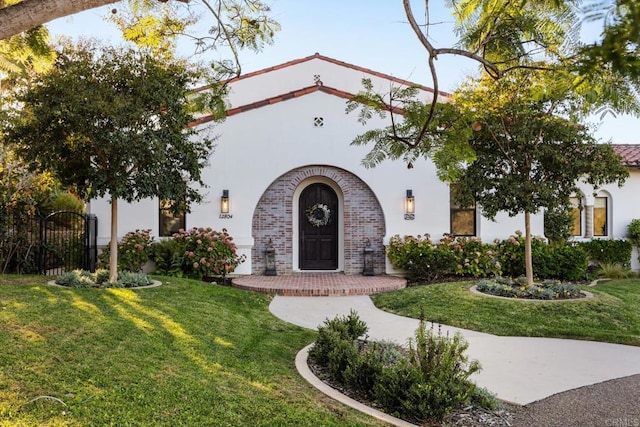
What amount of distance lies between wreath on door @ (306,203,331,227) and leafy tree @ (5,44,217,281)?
4960mm

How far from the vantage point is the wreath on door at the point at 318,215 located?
1358 centimetres

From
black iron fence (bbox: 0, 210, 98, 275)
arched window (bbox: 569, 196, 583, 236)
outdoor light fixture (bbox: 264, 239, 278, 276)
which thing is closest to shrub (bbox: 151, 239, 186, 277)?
black iron fence (bbox: 0, 210, 98, 275)

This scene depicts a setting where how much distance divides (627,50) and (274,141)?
11621mm

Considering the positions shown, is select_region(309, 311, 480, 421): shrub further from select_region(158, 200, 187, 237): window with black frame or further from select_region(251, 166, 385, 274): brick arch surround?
select_region(158, 200, 187, 237): window with black frame

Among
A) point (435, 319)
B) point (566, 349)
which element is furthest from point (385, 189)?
point (566, 349)

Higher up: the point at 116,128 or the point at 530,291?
the point at 116,128

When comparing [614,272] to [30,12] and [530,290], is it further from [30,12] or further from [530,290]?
[30,12]

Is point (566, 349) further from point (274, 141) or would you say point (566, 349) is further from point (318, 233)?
point (274, 141)

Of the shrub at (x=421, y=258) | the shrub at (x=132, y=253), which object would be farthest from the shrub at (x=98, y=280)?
the shrub at (x=421, y=258)

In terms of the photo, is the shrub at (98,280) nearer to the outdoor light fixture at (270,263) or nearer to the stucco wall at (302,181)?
the stucco wall at (302,181)

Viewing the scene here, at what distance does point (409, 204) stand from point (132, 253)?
7569mm

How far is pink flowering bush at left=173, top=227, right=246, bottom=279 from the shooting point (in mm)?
11891

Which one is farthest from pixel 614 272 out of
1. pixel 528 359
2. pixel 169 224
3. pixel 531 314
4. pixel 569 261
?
pixel 169 224

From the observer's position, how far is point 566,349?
6629mm
